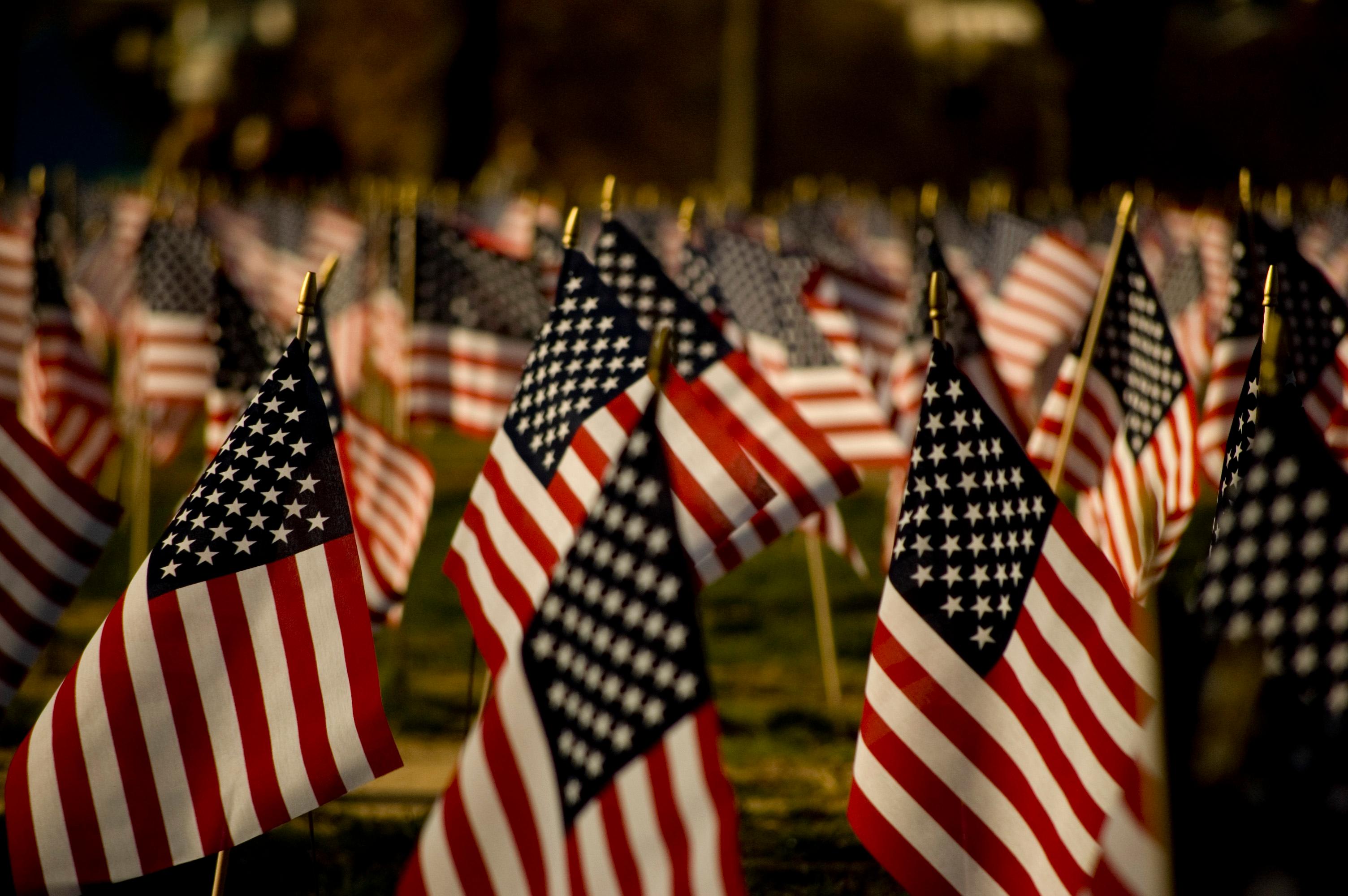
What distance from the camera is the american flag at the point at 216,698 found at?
363 cm

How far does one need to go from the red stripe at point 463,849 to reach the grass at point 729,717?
1031mm

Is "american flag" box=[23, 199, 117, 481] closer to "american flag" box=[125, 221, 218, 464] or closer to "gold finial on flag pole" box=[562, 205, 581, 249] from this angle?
"american flag" box=[125, 221, 218, 464]

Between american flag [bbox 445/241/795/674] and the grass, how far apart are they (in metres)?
0.85

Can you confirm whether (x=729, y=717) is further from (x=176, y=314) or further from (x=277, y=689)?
(x=176, y=314)

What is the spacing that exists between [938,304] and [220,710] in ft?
7.50

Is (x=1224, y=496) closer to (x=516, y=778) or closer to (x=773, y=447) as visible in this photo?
(x=773, y=447)

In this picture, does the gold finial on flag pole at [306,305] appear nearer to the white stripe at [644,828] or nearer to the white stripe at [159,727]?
the white stripe at [159,727]

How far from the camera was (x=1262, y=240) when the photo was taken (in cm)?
543

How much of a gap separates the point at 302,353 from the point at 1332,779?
2.79 metres

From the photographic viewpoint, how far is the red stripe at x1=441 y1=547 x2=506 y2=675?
427 cm

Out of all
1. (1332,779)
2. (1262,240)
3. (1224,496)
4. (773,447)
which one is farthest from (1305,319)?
(1332,779)

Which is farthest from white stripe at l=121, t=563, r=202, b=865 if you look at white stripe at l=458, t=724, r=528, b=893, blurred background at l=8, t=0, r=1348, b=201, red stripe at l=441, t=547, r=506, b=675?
blurred background at l=8, t=0, r=1348, b=201

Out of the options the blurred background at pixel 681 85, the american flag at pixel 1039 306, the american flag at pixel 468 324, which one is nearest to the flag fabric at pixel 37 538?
the american flag at pixel 468 324

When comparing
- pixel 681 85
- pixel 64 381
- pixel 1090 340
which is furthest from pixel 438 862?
pixel 681 85
